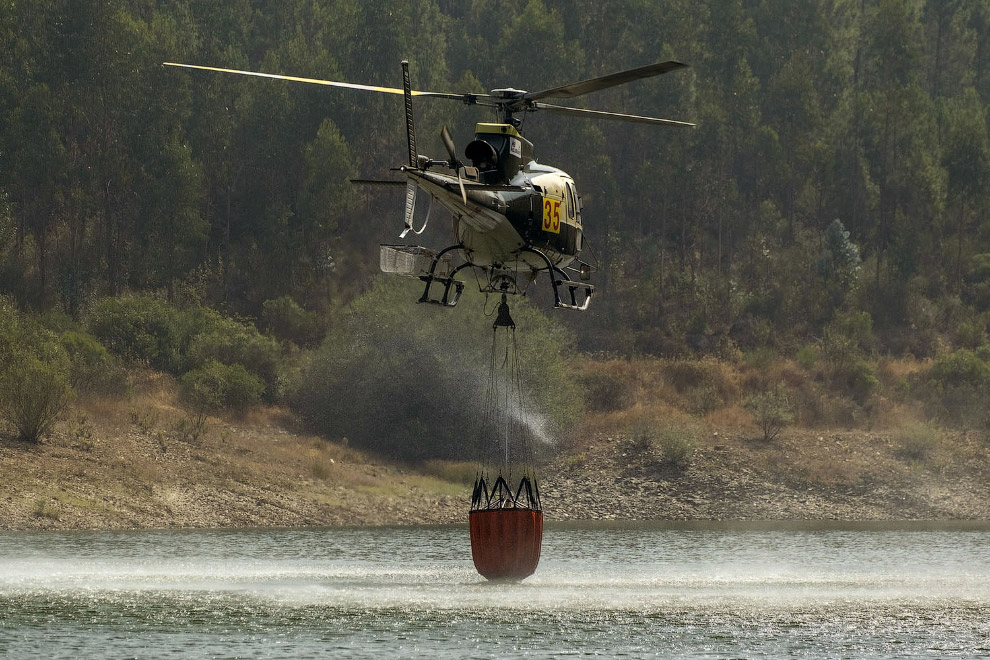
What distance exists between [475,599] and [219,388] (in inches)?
1830

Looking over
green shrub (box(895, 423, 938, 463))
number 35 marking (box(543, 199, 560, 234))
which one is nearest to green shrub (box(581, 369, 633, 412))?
green shrub (box(895, 423, 938, 463))

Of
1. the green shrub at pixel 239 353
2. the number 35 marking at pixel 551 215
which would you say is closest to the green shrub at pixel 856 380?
the green shrub at pixel 239 353

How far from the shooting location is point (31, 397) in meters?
70.2

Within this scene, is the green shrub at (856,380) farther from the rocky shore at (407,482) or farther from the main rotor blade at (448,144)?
the main rotor blade at (448,144)

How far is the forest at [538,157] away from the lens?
9762cm

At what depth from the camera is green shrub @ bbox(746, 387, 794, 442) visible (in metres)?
86.2

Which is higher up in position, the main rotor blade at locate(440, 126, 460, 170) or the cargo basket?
the main rotor blade at locate(440, 126, 460, 170)

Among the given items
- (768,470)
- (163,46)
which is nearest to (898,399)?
(768,470)

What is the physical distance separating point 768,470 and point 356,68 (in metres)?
47.3

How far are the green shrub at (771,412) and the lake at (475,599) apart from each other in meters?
24.0

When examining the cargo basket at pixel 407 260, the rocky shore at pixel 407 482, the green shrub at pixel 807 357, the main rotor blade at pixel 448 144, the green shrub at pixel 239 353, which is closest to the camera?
the main rotor blade at pixel 448 144

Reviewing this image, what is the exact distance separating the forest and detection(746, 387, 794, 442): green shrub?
12489 millimetres

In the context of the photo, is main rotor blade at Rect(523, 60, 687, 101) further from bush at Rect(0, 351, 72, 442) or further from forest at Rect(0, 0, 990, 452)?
forest at Rect(0, 0, 990, 452)

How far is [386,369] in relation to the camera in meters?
80.3
